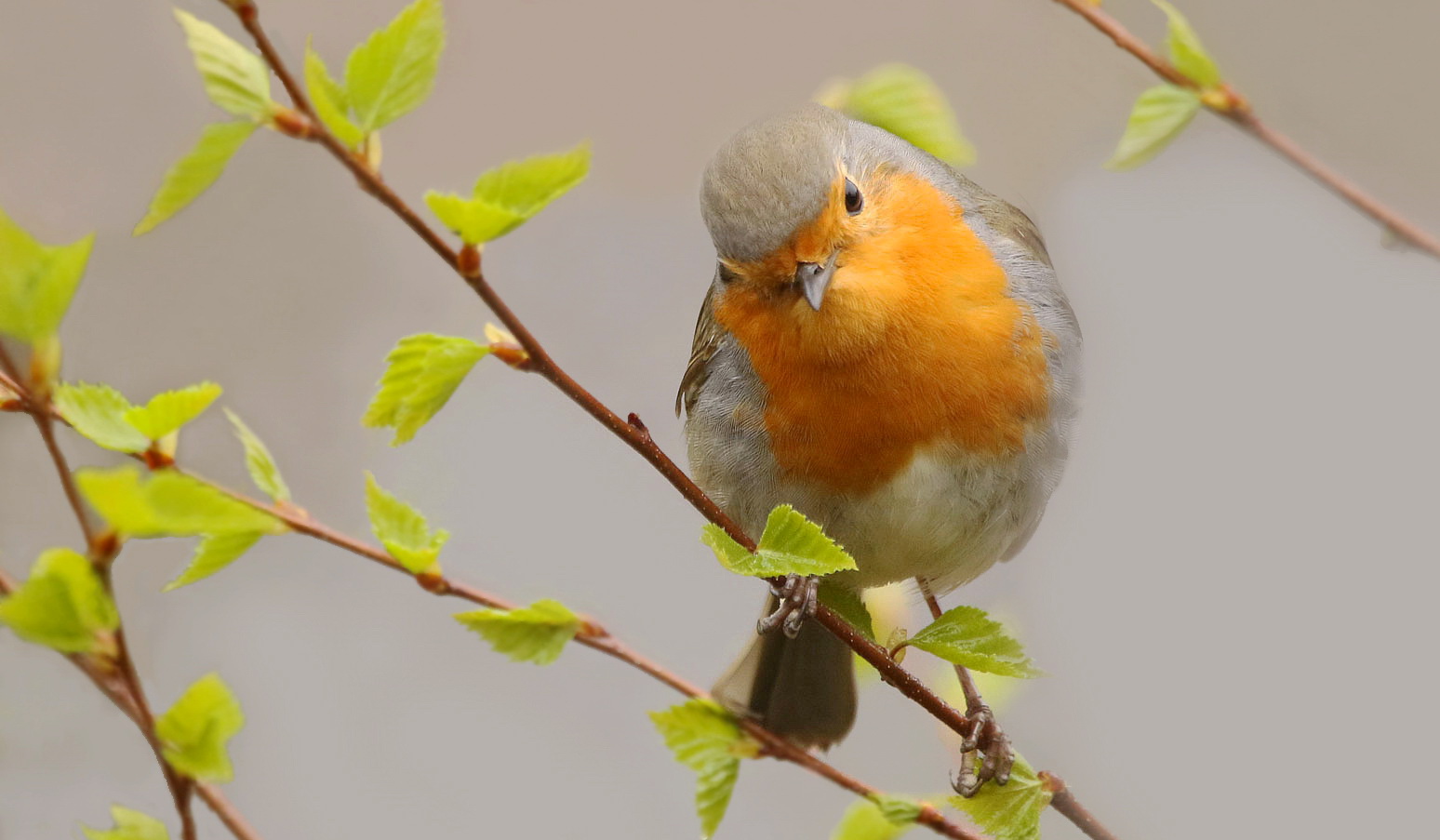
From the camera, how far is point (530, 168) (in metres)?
1.05

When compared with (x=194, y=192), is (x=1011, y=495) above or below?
below

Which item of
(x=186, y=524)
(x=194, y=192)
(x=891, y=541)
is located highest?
(x=194, y=192)

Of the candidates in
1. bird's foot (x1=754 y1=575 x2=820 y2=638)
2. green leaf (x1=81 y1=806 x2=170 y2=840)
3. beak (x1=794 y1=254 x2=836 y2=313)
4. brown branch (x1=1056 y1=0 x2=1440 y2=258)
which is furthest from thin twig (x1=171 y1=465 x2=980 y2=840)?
brown branch (x1=1056 y1=0 x2=1440 y2=258)

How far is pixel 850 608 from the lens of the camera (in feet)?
6.05

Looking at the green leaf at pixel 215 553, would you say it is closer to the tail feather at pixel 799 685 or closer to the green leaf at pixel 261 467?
the green leaf at pixel 261 467

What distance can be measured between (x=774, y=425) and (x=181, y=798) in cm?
120

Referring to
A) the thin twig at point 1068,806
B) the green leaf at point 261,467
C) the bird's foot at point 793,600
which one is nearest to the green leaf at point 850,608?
the bird's foot at point 793,600

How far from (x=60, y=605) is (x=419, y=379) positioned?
34 cm

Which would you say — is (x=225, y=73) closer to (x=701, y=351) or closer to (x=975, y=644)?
(x=975, y=644)

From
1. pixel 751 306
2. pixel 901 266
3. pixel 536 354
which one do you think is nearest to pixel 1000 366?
pixel 901 266

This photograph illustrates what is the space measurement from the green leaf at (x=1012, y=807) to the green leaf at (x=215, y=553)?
2.69 feet

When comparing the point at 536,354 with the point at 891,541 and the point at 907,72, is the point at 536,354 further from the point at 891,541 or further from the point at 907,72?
the point at 891,541

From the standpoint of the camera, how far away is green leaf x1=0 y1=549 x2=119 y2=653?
0.95m

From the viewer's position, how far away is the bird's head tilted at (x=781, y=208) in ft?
6.04
